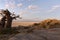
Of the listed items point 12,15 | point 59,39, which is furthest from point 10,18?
point 59,39

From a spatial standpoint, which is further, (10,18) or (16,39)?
(10,18)

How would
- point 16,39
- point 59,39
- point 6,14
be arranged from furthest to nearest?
1. point 6,14
2. point 59,39
3. point 16,39

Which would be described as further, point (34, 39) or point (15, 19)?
point (15, 19)

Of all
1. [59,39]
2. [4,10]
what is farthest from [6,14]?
[59,39]

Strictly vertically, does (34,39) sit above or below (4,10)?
below

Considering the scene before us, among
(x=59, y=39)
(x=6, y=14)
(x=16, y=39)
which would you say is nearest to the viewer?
(x=16, y=39)

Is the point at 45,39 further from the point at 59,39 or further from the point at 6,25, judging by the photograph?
the point at 6,25

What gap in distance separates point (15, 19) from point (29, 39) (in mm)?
9774

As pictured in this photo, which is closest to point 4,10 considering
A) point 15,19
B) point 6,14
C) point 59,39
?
point 6,14

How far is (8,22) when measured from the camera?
14805 millimetres

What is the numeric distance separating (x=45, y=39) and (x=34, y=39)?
0.43 m

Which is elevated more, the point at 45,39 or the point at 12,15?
the point at 12,15

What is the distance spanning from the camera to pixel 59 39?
6004mm

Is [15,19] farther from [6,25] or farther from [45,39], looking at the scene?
[45,39]
